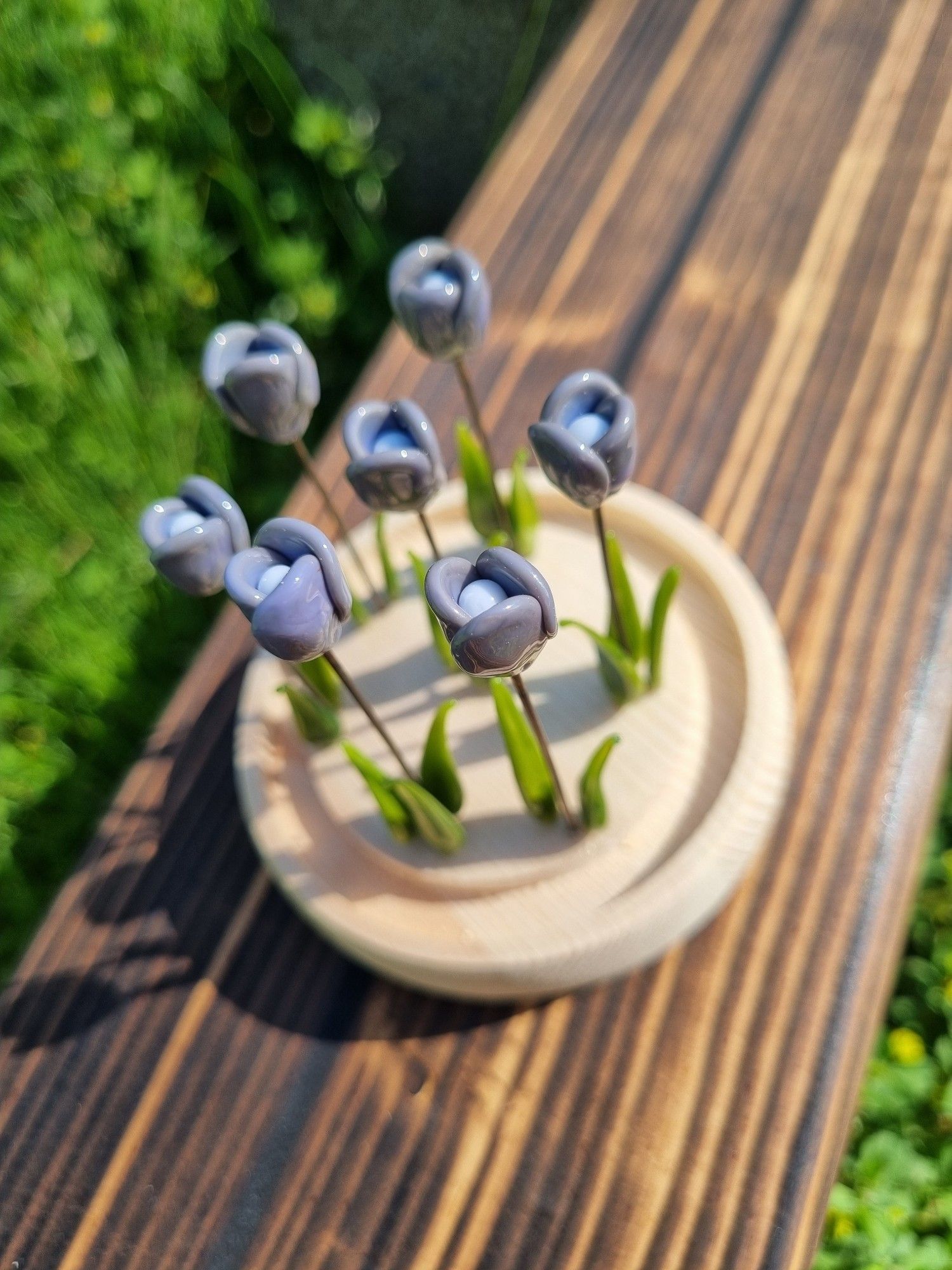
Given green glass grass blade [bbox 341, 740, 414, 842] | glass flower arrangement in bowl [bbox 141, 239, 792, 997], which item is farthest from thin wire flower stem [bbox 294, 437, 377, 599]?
green glass grass blade [bbox 341, 740, 414, 842]

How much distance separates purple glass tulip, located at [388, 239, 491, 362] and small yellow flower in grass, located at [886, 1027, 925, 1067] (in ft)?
2.33

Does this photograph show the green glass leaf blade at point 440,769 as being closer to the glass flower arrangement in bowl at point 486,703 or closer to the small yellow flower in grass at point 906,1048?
the glass flower arrangement in bowl at point 486,703

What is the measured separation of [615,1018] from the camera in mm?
529

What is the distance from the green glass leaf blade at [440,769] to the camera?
0.49m

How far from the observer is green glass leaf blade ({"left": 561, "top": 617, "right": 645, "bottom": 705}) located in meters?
0.51

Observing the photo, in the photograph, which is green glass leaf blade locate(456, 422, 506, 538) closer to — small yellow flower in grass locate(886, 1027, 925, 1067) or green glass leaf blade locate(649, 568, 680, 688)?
green glass leaf blade locate(649, 568, 680, 688)

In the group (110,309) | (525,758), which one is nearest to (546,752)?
(525,758)

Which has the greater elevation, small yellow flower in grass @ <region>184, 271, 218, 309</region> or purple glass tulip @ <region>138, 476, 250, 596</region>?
purple glass tulip @ <region>138, 476, 250, 596</region>

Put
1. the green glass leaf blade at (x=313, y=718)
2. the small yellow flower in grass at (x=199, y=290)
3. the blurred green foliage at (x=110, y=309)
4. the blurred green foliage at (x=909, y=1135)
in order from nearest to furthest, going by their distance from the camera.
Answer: the green glass leaf blade at (x=313, y=718), the blurred green foliage at (x=909, y=1135), the blurred green foliage at (x=110, y=309), the small yellow flower in grass at (x=199, y=290)

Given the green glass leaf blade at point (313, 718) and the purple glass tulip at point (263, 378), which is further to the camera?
the green glass leaf blade at point (313, 718)

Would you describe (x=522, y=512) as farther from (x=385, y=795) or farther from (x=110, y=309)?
(x=110, y=309)

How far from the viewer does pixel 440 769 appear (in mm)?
508

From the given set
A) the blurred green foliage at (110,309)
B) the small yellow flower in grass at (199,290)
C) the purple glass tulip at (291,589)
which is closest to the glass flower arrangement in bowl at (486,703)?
the purple glass tulip at (291,589)

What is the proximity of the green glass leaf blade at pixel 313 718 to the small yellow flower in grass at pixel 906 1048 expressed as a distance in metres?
0.60
